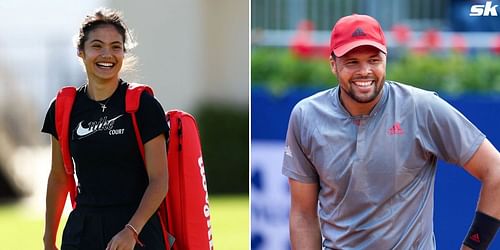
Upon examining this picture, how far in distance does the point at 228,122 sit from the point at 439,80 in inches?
415

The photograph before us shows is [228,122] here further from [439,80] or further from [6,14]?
[439,80]

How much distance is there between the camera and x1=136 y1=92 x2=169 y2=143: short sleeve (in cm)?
484

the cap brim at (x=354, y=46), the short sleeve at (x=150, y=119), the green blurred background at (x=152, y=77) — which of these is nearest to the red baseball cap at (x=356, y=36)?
the cap brim at (x=354, y=46)

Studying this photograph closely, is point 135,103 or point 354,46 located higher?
point 354,46

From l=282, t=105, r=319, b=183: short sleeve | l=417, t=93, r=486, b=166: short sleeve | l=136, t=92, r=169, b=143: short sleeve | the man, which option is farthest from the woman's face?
l=417, t=93, r=486, b=166: short sleeve

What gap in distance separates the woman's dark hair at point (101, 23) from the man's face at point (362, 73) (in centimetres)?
115

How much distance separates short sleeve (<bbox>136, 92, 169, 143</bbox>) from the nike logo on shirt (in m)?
0.12

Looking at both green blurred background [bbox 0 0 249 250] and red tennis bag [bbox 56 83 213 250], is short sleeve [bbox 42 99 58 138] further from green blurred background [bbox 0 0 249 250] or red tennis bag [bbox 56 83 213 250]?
green blurred background [bbox 0 0 249 250]

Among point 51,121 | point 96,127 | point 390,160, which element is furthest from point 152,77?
point 390,160

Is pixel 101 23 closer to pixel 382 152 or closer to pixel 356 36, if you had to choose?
pixel 356 36

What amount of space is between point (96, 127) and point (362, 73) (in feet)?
4.18

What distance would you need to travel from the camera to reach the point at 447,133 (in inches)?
172

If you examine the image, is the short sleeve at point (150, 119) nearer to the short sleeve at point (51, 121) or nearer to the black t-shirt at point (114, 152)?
the black t-shirt at point (114, 152)

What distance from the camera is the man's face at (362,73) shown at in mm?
4383
